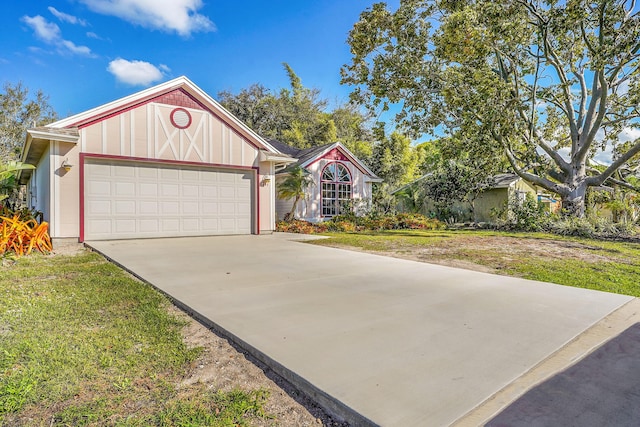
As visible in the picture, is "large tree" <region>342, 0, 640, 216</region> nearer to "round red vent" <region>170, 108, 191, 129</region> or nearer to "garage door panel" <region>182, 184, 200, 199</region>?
"round red vent" <region>170, 108, 191, 129</region>

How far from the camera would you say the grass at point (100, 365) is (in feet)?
6.02

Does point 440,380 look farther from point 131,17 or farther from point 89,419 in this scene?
point 131,17

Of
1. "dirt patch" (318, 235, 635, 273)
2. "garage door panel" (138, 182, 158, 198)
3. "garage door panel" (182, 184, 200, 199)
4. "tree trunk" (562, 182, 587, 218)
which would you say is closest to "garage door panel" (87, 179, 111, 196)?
"garage door panel" (138, 182, 158, 198)

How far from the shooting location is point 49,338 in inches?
109

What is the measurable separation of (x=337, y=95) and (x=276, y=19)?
650 inches

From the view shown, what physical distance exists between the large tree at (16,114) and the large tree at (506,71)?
A: 73.5 ft

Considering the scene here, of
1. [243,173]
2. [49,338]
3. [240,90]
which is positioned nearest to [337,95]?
[240,90]

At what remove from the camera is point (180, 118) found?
10641mm

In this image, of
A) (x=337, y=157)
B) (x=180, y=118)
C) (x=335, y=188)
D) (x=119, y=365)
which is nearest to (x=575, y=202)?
(x=335, y=188)

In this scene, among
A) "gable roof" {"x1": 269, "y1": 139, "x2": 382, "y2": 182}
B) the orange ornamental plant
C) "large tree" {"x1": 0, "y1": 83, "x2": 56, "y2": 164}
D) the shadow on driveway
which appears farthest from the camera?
"large tree" {"x1": 0, "y1": 83, "x2": 56, "y2": 164}

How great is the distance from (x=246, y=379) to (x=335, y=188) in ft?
50.1

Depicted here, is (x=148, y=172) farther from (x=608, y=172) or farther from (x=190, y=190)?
(x=608, y=172)

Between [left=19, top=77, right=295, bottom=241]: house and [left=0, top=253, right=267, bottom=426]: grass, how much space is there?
19.0 feet

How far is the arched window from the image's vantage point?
16922 millimetres
